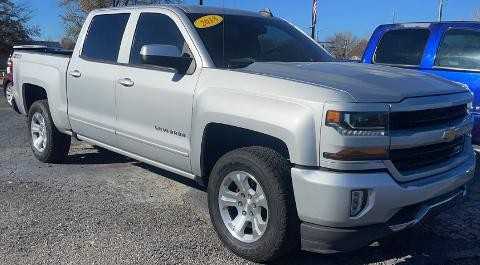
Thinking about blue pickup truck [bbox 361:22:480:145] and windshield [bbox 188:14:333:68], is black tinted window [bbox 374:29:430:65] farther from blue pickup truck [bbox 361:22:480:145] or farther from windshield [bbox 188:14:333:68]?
windshield [bbox 188:14:333:68]

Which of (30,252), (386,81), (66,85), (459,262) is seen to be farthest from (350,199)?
(66,85)

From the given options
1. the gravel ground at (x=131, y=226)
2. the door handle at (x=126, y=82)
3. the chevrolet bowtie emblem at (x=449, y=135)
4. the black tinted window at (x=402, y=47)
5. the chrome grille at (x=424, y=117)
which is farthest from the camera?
the black tinted window at (x=402, y=47)

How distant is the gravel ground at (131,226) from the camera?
3861mm

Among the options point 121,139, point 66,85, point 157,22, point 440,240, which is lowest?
point 440,240

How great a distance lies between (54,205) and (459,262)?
356 cm

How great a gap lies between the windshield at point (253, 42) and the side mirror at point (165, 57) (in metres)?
0.25

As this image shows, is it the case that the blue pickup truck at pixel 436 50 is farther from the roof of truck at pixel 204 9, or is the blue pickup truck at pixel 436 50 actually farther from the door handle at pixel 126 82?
the door handle at pixel 126 82

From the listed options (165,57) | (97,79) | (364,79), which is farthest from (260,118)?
(97,79)

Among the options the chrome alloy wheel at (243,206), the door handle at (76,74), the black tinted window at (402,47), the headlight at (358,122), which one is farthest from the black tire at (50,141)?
the black tinted window at (402,47)

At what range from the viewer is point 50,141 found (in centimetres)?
643

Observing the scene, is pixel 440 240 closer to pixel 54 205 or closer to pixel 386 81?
pixel 386 81

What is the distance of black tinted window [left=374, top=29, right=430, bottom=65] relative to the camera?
7.18 m

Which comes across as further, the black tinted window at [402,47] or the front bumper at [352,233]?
the black tinted window at [402,47]

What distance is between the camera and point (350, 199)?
3197 mm
